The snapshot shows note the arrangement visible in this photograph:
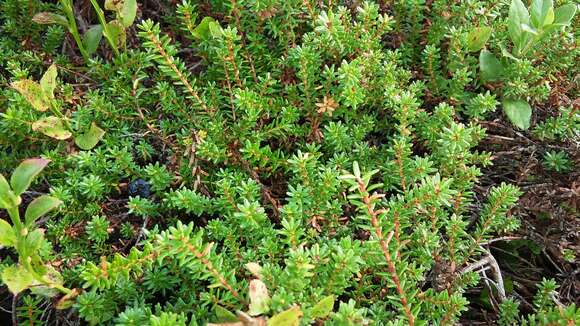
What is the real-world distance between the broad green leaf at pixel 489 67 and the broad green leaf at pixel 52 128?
1.53 meters

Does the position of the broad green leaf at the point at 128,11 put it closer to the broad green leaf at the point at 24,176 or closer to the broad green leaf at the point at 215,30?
the broad green leaf at the point at 215,30

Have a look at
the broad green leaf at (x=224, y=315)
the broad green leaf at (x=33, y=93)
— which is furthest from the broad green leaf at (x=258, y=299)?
the broad green leaf at (x=33, y=93)

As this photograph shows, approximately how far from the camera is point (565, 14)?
2.19 meters

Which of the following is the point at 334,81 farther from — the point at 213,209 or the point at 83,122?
the point at 83,122

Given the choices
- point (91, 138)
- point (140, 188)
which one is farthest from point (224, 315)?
point (91, 138)

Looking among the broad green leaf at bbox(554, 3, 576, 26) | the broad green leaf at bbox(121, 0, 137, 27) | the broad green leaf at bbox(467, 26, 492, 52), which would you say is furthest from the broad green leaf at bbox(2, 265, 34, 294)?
the broad green leaf at bbox(554, 3, 576, 26)

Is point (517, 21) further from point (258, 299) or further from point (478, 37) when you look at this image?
point (258, 299)

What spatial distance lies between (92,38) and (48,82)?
0.40 m

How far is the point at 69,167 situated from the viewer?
2.19m

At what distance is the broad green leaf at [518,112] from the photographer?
221 centimetres

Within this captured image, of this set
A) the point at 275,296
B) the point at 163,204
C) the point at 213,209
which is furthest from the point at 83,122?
the point at 275,296

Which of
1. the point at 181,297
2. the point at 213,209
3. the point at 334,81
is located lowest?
the point at 181,297

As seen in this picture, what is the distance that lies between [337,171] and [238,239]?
15.7 inches

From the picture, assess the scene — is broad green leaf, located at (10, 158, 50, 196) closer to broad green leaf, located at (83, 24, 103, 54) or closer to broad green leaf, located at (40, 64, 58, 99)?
broad green leaf, located at (40, 64, 58, 99)
